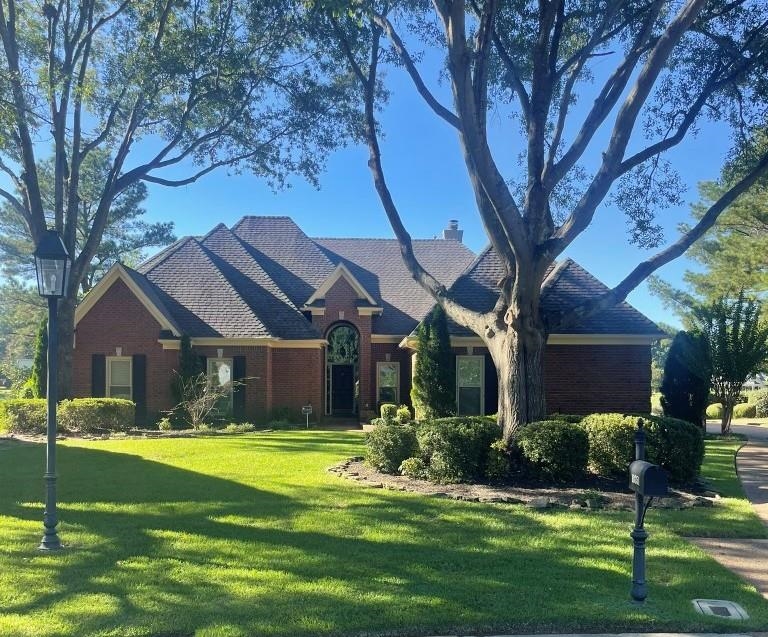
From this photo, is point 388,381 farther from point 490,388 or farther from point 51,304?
point 51,304

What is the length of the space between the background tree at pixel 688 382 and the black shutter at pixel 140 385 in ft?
56.4

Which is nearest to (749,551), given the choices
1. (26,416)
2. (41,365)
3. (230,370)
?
(230,370)

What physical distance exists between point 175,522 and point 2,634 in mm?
3120

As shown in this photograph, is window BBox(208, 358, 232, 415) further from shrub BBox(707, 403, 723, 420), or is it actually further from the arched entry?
shrub BBox(707, 403, 723, 420)

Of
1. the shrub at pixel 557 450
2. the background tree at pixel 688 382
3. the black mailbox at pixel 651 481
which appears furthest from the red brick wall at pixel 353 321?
the black mailbox at pixel 651 481

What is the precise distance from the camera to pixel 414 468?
33.9 ft

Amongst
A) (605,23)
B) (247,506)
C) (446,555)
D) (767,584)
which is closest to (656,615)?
(767,584)

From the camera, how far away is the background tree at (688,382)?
1983 cm

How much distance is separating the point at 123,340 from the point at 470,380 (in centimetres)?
1159

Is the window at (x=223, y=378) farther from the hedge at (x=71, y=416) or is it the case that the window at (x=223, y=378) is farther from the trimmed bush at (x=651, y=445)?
the trimmed bush at (x=651, y=445)

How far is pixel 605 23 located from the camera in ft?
36.0

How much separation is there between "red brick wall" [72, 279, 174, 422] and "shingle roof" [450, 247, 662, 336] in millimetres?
9803

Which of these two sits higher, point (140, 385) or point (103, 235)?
point (103, 235)

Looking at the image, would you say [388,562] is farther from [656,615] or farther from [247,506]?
[247,506]
